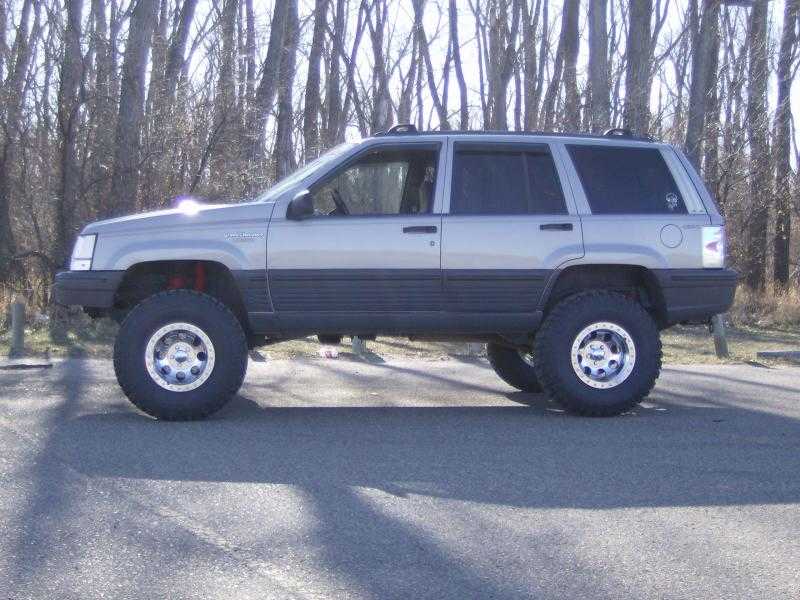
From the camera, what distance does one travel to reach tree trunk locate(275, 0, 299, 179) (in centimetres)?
2279

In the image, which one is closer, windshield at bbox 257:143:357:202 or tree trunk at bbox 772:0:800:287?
windshield at bbox 257:143:357:202

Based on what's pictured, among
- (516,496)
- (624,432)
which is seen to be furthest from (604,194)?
(516,496)

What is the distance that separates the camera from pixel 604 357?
28.4 feet

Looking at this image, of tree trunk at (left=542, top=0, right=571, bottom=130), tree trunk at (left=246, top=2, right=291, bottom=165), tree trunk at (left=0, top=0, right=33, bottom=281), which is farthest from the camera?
tree trunk at (left=542, top=0, right=571, bottom=130)

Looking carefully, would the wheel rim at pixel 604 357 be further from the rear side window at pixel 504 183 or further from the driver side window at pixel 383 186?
the driver side window at pixel 383 186

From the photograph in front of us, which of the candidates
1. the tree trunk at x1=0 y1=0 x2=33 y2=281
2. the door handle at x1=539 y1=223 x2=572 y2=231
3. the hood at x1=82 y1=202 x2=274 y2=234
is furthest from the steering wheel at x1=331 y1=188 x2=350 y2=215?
the tree trunk at x1=0 y1=0 x2=33 y2=281

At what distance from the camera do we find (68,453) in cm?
695

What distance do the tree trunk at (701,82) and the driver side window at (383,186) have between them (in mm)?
10814

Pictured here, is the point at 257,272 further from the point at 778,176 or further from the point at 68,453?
the point at 778,176

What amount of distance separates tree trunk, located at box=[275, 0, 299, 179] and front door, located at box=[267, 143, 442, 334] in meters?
12.2

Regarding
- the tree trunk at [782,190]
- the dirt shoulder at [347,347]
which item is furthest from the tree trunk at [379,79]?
the dirt shoulder at [347,347]

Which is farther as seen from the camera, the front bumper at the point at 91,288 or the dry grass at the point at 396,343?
the dry grass at the point at 396,343

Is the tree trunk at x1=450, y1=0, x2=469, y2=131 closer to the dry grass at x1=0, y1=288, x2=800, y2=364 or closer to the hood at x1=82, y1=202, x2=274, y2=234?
the dry grass at x1=0, y1=288, x2=800, y2=364

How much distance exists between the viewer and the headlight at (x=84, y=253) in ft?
27.1
